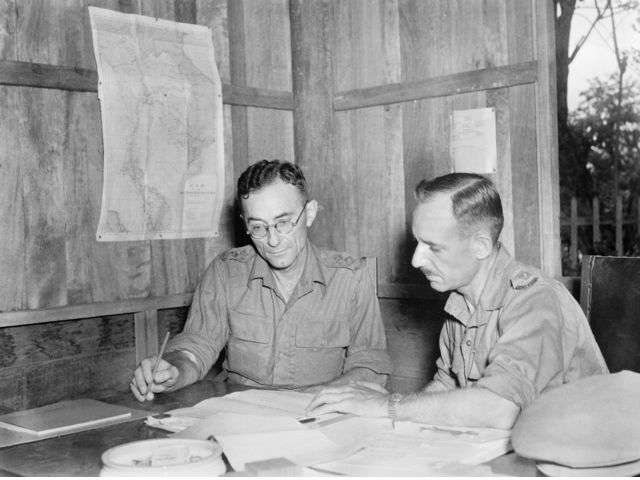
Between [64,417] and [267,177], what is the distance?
1.14 meters

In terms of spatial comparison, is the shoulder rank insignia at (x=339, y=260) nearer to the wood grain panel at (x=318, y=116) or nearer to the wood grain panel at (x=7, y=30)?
the wood grain panel at (x=318, y=116)

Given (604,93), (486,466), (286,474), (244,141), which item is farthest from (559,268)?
(604,93)

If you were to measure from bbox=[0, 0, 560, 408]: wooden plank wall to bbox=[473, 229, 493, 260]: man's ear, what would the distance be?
3.16 ft

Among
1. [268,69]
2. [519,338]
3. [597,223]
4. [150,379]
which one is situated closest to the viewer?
[519,338]

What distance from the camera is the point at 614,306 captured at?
262 cm

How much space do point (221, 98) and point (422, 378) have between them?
162 cm

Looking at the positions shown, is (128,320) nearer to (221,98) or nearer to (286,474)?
(221,98)

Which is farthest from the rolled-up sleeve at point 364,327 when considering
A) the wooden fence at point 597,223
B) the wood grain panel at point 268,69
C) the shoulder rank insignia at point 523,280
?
the wooden fence at point 597,223

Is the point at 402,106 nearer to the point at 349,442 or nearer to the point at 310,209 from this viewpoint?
the point at 310,209

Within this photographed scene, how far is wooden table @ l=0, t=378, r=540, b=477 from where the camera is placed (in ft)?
5.16

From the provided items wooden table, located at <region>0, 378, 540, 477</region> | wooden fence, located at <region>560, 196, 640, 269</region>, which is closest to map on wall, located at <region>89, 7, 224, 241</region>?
wooden table, located at <region>0, 378, 540, 477</region>

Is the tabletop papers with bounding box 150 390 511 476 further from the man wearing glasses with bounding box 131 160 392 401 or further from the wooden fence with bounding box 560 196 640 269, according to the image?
the wooden fence with bounding box 560 196 640 269

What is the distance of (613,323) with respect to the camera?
2619 millimetres

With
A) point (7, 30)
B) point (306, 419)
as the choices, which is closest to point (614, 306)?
point (306, 419)
